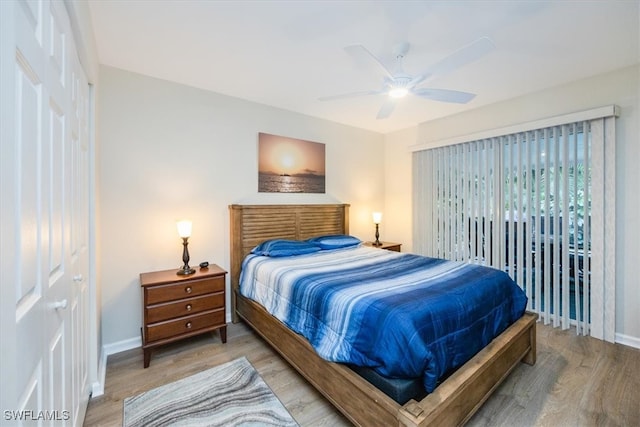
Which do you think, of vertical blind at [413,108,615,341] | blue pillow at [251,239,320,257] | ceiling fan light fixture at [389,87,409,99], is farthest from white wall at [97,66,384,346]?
vertical blind at [413,108,615,341]

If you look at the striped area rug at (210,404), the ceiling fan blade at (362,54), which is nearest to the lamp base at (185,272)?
the striped area rug at (210,404)

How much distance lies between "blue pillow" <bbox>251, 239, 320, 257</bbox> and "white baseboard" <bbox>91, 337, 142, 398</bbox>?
4.63 ft

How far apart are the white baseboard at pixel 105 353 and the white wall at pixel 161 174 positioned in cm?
4

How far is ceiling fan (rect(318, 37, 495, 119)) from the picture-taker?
175 centimetres

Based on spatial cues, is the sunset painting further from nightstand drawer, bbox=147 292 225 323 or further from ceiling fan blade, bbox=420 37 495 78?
ceiling fan blade, bbox=420 37 495 78

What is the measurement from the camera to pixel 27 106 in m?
0.75

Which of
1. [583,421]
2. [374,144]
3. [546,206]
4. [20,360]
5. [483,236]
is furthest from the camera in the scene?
[374,144]

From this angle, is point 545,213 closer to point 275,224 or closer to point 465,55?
point 465,55

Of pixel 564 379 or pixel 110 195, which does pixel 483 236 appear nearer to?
pixel 564 379

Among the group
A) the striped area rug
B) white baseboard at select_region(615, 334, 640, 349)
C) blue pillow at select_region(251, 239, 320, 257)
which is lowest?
the striped area rug

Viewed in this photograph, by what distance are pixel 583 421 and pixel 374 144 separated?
4071 millimetres

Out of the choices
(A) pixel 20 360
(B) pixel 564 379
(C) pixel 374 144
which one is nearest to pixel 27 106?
(A) pixel 20 360

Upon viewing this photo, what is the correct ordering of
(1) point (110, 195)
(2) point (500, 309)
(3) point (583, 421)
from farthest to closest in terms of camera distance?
(1) point (110, 195) → (2) point (500, 309) → (3) point (583, 421)

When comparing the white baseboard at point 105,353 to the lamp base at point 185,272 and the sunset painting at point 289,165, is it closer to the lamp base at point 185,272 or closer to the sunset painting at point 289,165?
the lamp base at point 185,272
